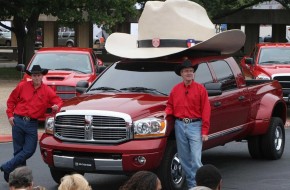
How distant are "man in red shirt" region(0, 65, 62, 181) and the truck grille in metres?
0.55

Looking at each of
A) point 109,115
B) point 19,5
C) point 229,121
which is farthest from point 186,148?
point 19,5

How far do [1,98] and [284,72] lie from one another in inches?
380

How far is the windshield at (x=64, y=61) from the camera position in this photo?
17.0 meters

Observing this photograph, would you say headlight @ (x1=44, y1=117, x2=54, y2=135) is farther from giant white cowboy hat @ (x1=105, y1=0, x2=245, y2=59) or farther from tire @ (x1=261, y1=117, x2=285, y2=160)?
tire @ (x1=261, y1=117, x2=285, y2=160)

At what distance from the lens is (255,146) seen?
12000 mm

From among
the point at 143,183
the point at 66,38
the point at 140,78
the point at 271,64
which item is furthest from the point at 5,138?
the point at 66,38

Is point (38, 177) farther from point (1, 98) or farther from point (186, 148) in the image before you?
point (1, 98)

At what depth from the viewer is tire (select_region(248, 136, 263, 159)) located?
1190 cm

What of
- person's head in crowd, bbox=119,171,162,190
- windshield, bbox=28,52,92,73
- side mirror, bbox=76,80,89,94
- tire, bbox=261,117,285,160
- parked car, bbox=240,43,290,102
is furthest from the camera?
parked car, bbox=240,43,290,102

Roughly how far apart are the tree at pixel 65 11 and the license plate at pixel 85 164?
20.9 m

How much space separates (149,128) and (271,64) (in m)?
10.6

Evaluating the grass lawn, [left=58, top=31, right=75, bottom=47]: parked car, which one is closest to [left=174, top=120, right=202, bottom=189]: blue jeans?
the grass lawn

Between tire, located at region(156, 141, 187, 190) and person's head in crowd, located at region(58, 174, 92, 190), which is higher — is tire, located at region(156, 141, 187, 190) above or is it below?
below

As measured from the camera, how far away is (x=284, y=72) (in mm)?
17797
